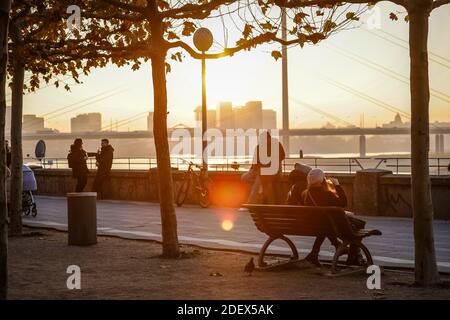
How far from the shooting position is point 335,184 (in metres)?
10.2

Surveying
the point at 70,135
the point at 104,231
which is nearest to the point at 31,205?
the point at 104,231

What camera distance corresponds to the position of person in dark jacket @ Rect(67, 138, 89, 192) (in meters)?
23.3

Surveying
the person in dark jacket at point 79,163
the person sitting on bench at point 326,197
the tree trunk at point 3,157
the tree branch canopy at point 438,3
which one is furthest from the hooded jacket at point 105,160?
the tree trunk at point 3,157

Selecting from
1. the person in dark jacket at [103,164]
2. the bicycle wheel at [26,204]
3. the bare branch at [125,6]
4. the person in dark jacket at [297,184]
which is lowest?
the bicycle wheel at [26,204]

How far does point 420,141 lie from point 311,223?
1.55 meters

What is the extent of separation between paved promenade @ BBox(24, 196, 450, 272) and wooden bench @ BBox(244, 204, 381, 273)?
1.41 metres

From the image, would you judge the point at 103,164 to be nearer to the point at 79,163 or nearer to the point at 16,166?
the point at 79,163

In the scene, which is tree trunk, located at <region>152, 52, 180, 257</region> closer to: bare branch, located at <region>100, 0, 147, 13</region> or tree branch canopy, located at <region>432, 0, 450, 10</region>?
bare branch, located at <region>100, 0, 147, 13</region>

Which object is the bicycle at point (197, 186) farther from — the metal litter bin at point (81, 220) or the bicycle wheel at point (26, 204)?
the metal litter bin at point (81, 220)

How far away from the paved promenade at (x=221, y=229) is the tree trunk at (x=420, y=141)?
156 centimetres

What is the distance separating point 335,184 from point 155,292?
9.71 feet

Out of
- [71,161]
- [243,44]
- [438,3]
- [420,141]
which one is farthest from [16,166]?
[71,161]

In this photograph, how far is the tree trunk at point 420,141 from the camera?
8.80 meters

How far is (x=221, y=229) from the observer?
15.5 m
